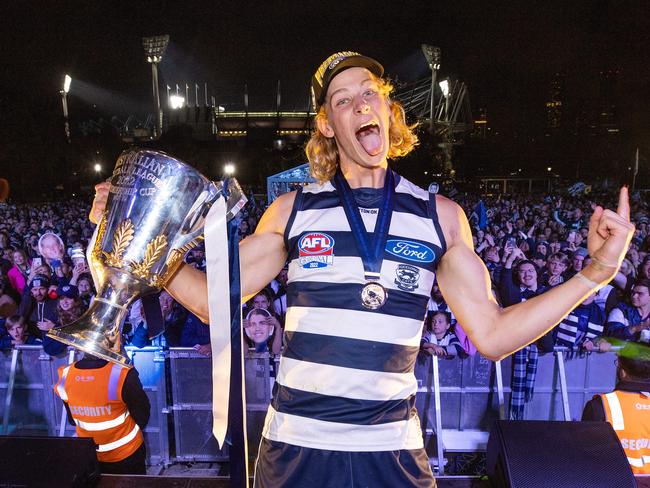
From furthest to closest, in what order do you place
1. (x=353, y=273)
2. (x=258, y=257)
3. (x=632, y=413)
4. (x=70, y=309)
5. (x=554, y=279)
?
1. (x=554, y=279)
2. (x=70, y=309)
3. (x=632, y=413)
4. (x=258, y=257)
5. (x=353, y=273)

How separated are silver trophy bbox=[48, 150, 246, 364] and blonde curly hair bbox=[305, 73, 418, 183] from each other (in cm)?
66

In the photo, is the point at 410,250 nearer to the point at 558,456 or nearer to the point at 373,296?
the point at 373,296

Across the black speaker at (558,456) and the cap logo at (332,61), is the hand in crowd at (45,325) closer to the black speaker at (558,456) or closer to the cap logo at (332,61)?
the cap logo at (332,61)

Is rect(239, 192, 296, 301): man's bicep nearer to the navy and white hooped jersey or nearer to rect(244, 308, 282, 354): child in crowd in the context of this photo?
the navy and white hooped jersey

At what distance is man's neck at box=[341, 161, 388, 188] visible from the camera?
1.88 m

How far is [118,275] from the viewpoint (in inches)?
58.1

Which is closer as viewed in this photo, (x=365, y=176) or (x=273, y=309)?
(x=365, y=176)

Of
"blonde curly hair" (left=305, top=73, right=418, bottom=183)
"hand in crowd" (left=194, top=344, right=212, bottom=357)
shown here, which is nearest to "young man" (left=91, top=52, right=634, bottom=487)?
"blonde curly hair" (left=305, top=73, right=418, bottom=183)

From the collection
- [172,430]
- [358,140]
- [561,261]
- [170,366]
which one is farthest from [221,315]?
[561,261]

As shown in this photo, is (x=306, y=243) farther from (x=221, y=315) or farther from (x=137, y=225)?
(x=137, y=225)

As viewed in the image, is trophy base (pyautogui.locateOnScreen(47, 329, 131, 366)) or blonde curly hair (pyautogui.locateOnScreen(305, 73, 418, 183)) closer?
trophy base (pyautogui.locateOnScreen(47, 329, 131, 366))

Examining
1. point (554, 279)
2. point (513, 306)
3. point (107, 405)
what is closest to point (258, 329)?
point (107, 405)

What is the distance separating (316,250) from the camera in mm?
1646

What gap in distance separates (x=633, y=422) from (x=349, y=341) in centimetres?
300
